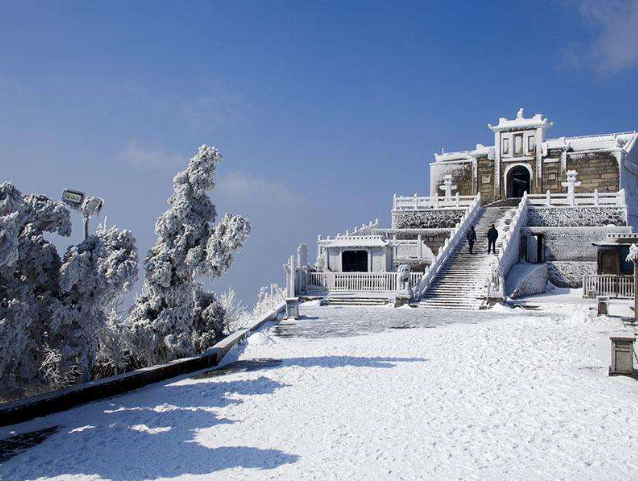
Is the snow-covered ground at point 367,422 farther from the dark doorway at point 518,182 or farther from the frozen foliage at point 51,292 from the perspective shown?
the dark doorway at point 518,182

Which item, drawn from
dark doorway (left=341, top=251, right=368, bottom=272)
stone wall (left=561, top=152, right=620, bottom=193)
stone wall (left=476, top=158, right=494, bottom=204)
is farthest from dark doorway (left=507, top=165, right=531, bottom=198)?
dark doorway (left=341, top=251, right=368, bottom=272)

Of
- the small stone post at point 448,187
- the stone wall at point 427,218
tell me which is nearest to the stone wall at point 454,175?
the small stone post at point 448,187

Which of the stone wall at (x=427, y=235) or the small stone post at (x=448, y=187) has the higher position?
the small stone post at (x=448, y=187)

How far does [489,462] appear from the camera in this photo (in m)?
6.30

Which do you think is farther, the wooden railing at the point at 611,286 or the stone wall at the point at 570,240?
the stone wall at the point at 570,240

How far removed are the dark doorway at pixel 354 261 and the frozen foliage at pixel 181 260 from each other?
15640 millimetres

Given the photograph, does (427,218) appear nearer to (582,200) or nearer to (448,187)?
(448,187)

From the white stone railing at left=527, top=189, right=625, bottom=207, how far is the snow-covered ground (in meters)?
22.0

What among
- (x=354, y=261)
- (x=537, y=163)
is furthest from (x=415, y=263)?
(x=537, y=163)

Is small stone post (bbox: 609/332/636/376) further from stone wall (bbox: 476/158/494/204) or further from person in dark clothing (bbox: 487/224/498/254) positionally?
stone wall (bbox: 476/158/494/204)

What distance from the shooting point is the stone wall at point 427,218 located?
35219 mm

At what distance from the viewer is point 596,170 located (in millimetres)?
38312

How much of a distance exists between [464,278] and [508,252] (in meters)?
4.19

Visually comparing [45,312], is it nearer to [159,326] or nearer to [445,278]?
[159,326]
